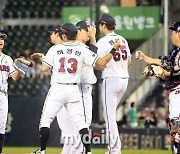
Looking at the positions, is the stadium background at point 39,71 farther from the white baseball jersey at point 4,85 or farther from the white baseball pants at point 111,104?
the white baseball jersey at point 4,85

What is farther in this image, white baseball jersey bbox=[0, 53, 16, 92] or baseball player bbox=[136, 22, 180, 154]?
white baseball jersey bbox=[0, 53, 16, 92]

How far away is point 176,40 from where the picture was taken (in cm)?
A: 1052

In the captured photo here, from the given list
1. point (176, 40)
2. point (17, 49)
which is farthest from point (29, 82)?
point (176, 40)

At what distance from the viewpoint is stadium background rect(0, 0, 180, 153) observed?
18.2 m

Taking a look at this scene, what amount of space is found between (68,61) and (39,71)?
38.8 feet

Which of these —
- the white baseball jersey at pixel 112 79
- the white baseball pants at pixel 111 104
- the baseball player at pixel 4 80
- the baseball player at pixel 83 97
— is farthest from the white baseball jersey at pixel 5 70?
the white baseball pants at pixel 111 104

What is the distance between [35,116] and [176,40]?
8.29 m

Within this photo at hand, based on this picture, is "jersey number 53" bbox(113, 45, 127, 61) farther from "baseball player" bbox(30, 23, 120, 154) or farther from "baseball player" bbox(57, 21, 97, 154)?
"baseball player" bbox(30, 23, 120, 154)

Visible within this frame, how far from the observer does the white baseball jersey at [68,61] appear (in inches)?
418

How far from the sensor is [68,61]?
1062cm

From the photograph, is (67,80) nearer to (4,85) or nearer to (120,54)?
(4,85)

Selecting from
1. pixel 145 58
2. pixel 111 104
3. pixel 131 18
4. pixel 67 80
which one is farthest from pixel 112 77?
pixel 131 18

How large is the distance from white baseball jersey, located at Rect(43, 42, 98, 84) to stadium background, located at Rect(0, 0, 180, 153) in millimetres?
7211

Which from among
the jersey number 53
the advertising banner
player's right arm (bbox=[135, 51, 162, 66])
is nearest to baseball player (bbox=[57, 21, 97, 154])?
the jersey number 53
